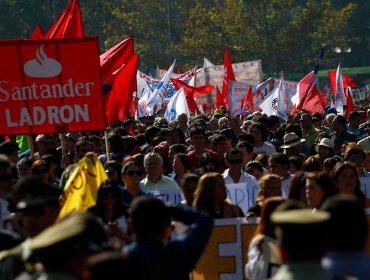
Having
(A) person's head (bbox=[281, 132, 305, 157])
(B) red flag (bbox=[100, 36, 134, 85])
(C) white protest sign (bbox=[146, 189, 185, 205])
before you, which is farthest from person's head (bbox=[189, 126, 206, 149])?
(B) red flag (bbox=[100, 36, 134, 85])

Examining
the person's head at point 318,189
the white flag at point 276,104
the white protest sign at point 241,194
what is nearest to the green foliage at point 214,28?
the white flag at point 276,104

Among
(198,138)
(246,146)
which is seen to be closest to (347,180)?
(246,146)

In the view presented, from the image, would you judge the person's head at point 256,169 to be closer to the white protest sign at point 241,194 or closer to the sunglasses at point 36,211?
the white protest sign at point 241,194

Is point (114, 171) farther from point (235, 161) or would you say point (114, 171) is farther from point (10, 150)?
point (10, 150)

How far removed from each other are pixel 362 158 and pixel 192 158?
2.15 metres

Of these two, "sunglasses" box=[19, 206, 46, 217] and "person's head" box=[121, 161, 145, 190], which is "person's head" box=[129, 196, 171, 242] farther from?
"person's head" box=[121, 161, 145, 190]

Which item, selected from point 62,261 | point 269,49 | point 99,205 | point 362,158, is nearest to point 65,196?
point 99,205

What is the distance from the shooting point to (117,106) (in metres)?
15.7

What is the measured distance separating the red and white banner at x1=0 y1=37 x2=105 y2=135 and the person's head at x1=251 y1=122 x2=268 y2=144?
2.67 meters

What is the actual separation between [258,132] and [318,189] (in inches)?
246

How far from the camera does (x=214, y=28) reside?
196 ft

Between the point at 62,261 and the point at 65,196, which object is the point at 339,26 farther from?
the point at 62,261

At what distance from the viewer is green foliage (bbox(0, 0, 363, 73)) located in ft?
192

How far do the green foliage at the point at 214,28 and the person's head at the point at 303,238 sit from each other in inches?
2058
